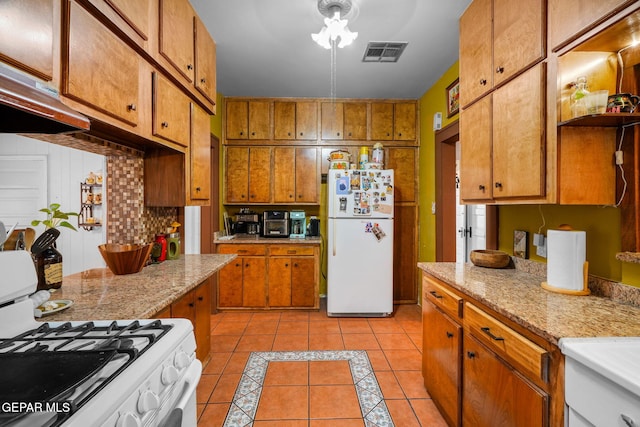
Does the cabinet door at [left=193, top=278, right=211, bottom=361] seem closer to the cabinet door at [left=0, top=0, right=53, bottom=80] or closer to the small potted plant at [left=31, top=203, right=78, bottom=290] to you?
the small potted plant at [left=31, top=203, right=78, bottom=290]

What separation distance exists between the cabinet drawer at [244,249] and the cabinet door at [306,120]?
147 cm

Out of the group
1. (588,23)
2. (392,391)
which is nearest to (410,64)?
(588,23)

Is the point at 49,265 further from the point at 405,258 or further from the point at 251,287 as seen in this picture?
the point at 405,258

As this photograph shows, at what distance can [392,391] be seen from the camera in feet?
6.55

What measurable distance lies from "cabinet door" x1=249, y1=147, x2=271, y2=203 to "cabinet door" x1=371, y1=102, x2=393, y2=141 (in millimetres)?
1371

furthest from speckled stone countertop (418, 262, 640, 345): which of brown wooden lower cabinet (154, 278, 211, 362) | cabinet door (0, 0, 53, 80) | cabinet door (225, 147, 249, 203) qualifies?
cabinet door (225, 147, 249, 203)

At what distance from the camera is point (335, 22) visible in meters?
1.95

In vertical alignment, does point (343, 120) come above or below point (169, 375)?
above

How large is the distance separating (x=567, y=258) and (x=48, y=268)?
2.37 meters

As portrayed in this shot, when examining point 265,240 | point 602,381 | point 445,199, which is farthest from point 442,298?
point 265,240

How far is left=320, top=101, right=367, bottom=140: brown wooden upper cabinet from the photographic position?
3754 millimetres

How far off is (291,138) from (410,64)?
1601 millimetres

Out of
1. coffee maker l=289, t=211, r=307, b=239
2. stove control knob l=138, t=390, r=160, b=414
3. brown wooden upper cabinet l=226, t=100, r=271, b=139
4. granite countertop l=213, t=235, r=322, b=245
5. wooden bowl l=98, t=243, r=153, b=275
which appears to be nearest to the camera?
stove control knob l=138, t=390, r=160, b=414

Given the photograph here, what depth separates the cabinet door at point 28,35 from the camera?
872 mm
